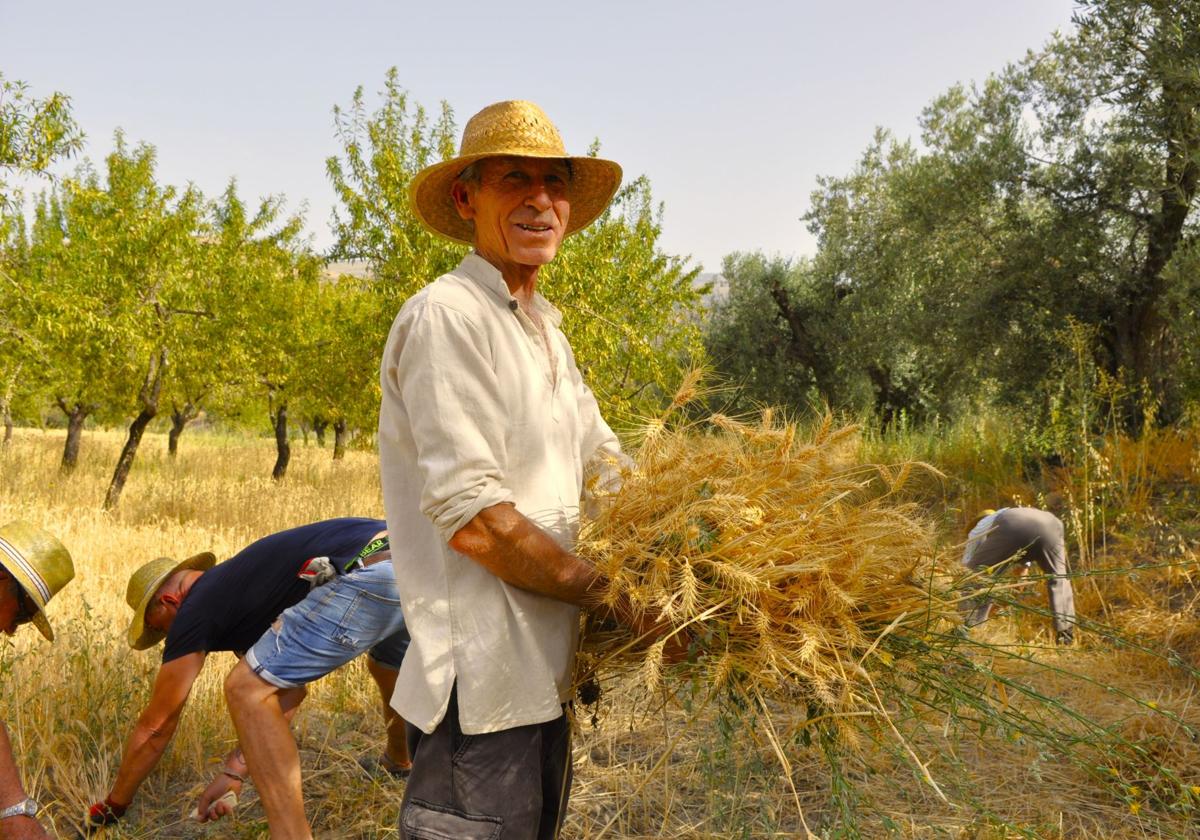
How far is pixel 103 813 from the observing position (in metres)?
3.16

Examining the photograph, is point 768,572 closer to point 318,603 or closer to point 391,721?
point 318,603

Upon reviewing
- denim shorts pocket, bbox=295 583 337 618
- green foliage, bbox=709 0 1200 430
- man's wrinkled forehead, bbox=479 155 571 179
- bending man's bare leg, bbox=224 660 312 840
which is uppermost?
green foliage, bbox=709 0 1200 430

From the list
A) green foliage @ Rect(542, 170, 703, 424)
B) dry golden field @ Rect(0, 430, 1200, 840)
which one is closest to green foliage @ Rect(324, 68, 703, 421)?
green foliage @ Rect(542, 170, 703, 424)

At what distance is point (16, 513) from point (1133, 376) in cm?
1195

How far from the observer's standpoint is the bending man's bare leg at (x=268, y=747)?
2.43m

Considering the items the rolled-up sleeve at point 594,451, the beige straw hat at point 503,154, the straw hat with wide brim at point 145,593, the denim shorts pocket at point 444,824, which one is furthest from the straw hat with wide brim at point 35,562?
the rolled-up sleeve at point 594,451

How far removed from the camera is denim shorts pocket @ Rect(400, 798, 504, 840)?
5.42ft

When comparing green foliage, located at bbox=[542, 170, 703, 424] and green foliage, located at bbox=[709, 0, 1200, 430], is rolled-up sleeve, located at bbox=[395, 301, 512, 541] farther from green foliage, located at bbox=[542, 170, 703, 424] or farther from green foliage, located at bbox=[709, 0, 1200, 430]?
green foliage, located at bbox=[709, 0, 1200, 430]

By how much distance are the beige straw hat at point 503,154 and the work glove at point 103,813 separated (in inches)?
97.4

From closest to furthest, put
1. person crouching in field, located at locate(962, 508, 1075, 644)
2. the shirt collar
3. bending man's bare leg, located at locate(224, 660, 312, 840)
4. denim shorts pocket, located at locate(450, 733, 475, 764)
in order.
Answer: denim shorts pocket, located at locate(450, 733, 475, 764), the shirt collar, bending man's bare leg, located at locate(224, 660, 312, 840), person crouching in field, located at locate(962, 508, 1075, 644)

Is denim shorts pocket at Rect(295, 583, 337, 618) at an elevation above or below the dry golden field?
above

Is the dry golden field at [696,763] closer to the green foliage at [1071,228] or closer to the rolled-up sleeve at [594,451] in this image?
the rolled-up sleeve at [594,451]

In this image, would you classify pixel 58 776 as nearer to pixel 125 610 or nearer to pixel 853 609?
pixel 125 610

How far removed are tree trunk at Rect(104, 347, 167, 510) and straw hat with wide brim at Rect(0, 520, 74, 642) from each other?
29.0 feet
